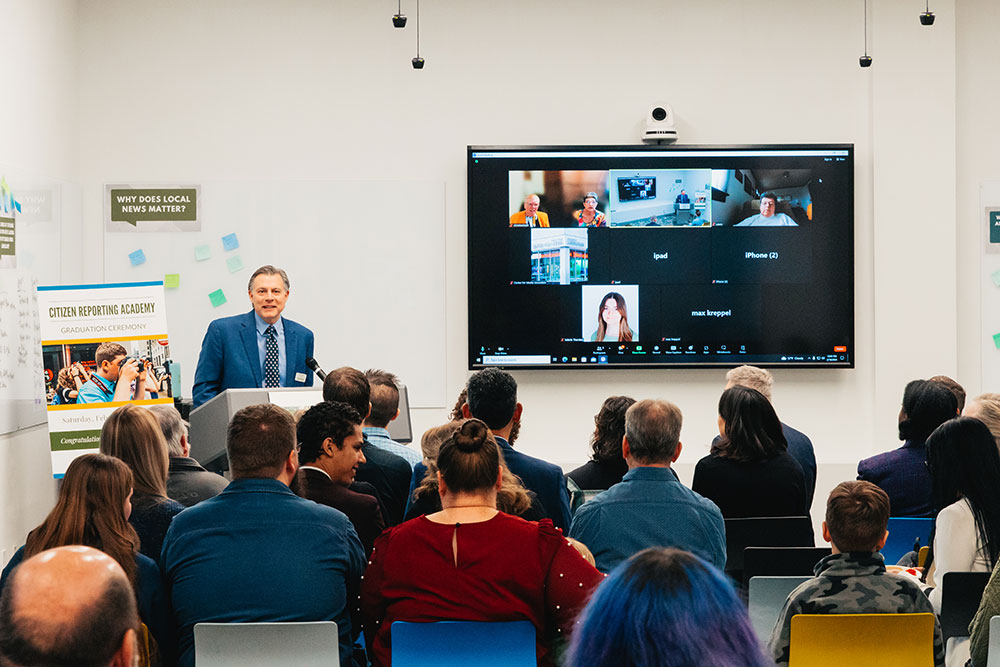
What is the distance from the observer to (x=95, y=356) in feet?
18.8

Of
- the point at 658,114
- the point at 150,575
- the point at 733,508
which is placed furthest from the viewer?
the point at 658,114

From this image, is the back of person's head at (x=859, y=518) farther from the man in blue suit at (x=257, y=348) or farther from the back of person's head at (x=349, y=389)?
the man in blue suit at (x=257, y=348)

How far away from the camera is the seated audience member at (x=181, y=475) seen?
11.8ft

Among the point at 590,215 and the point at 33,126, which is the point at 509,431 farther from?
the point at 33,126

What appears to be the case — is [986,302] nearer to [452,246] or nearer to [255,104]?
[452,246]

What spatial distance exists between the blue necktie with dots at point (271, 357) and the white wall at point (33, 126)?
1425 mm

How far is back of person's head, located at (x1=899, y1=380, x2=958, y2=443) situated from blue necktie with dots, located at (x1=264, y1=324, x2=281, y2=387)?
10.4 feet

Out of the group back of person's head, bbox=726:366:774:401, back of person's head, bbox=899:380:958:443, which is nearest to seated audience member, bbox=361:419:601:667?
back of person's head, bbox=899:380:958:443

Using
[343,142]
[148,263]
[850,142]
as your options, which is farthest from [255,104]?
[850,142]

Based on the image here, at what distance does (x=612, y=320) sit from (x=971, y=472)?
3609 millimetres

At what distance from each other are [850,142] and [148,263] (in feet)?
15.1

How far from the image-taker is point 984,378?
Result: 22.9 ft

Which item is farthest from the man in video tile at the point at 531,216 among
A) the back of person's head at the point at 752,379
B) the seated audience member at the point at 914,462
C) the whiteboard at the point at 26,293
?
the seated audience member at the point at 914,462

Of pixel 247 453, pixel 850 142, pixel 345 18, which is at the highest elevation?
pixel 345 18
